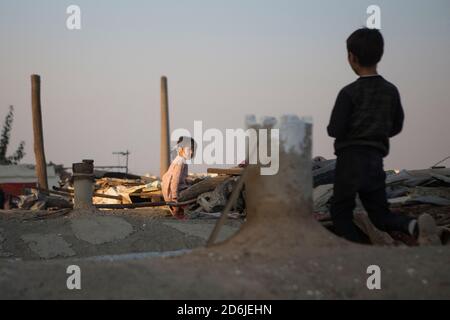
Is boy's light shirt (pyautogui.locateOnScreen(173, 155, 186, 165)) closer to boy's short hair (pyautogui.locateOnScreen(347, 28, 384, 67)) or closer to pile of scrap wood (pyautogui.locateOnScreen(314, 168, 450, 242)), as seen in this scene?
pile of scrap wood (pyautogui.locateOnScreen(314, 168, 450, 242))

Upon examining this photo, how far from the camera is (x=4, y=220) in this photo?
10.5m

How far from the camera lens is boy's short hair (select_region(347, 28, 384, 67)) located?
5.09 meters

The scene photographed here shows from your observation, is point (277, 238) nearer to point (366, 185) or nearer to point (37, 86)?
point (366, 185)

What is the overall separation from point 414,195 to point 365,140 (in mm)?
4012

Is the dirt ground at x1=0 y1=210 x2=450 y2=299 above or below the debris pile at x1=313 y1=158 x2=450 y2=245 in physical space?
above

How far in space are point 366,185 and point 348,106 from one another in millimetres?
629

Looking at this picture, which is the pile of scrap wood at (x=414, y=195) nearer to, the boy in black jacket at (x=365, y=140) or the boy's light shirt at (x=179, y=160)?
the boy in black jacket at (x=365, y=140)

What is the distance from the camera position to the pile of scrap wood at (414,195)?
25.1ft

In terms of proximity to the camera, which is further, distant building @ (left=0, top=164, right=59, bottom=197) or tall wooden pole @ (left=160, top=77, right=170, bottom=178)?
distant building @ (left=0, top=164, right=59, bottom=197)

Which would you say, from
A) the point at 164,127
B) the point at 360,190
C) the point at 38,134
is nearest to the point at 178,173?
the point at 360,190

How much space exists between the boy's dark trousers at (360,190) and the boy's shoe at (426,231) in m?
0.12

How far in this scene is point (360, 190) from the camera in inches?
199

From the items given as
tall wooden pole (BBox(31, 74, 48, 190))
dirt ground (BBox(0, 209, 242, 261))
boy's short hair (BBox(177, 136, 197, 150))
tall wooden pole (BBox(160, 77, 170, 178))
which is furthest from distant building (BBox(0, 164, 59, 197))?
dirt ground (BBox(0, 209, 242, 261))

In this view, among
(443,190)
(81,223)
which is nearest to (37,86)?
(81,223)
